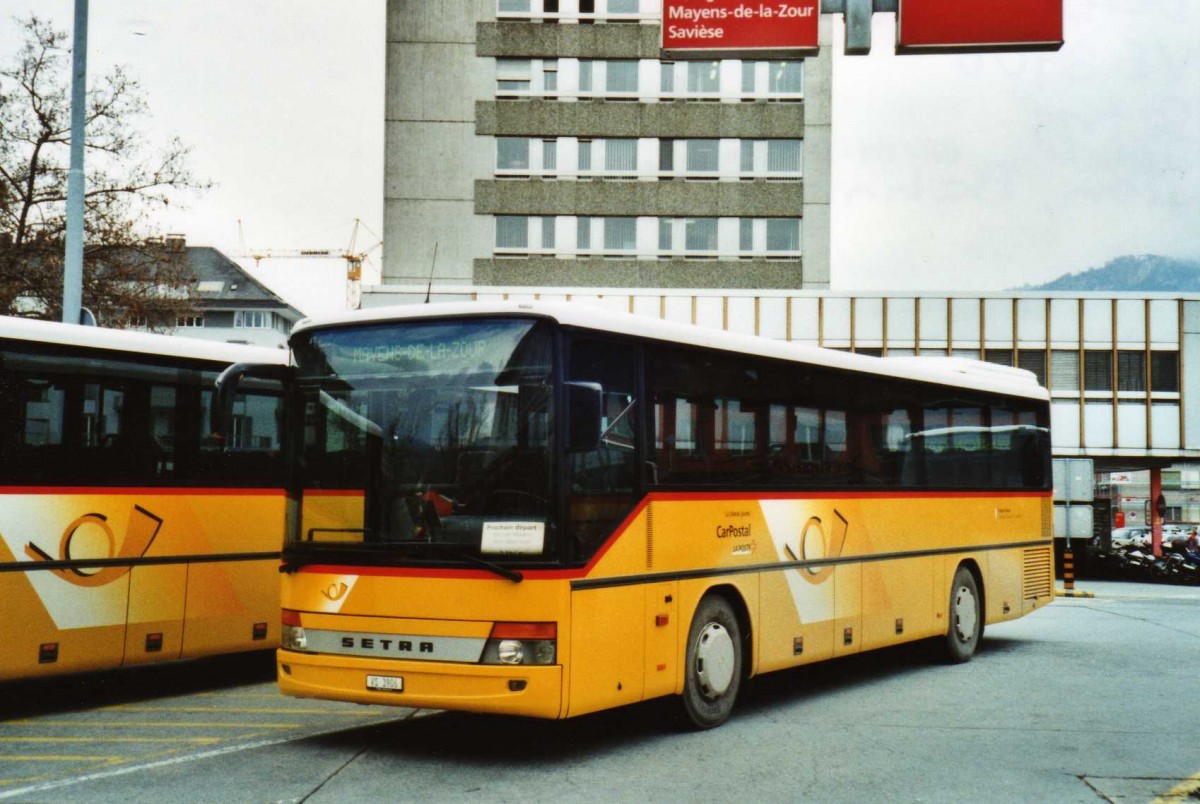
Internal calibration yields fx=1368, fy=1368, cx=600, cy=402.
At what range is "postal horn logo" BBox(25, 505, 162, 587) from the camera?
10.4 meters

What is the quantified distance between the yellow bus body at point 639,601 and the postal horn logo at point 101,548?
2.27 m

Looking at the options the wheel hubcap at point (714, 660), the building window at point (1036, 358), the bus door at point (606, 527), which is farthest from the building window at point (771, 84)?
the bus door at point (606, 527)

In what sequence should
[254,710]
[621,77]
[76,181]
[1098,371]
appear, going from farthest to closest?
[621,77]
[1098,371]
[76,181]
[254,710]

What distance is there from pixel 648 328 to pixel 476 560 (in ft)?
7.08

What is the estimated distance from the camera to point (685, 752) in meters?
9.01

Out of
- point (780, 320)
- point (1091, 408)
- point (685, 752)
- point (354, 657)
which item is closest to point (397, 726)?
point (354, 657)

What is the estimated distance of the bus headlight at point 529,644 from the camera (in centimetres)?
829

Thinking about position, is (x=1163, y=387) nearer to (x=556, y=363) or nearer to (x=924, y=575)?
(x=924, y=575)

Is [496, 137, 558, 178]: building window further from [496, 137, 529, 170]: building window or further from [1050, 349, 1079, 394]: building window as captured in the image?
[1050, 349, 1079, 394]: building window

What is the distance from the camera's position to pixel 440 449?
Answer: 8.45 metres

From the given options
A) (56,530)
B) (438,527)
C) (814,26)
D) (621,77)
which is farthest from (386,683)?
(621,77)

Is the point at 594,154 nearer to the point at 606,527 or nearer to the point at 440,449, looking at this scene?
the point at 606,527

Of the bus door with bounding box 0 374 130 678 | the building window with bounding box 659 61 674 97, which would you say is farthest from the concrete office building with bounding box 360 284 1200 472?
the bus door with bounding box 0 374 130 678

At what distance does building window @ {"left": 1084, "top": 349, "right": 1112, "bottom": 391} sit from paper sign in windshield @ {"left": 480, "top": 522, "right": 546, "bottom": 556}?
38116 mm
